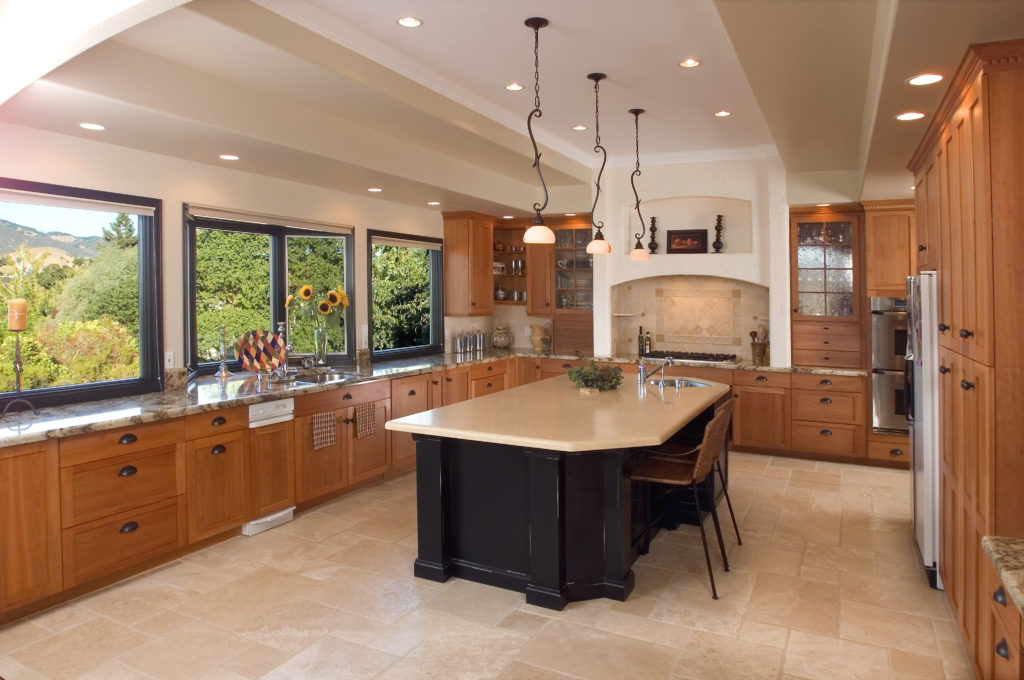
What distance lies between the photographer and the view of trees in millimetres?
3666

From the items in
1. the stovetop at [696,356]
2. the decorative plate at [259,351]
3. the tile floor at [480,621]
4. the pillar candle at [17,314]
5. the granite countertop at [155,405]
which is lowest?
the tile floor at [480,621]

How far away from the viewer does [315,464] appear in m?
4.68

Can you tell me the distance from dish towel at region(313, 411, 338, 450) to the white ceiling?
169cm

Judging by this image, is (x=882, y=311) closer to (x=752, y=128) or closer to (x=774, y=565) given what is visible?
(x=752, y=128)

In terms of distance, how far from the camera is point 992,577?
2.21m

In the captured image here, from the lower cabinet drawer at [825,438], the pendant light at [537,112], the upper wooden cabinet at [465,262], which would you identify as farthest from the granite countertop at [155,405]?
the lower cabinet drawer at [825,438]

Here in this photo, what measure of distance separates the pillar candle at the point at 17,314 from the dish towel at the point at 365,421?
217cm

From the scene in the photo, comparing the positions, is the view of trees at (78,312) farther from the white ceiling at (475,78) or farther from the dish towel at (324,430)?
the dish towel at (324,430)

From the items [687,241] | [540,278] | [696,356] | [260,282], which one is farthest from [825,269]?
[260,282]

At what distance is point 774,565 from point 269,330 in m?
3.83

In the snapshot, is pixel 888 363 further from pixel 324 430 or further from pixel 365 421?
pixel 324 430

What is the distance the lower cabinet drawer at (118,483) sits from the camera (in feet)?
10.6

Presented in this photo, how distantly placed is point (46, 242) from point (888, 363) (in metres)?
6.13

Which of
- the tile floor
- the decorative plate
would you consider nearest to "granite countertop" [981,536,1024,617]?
the tile floor
